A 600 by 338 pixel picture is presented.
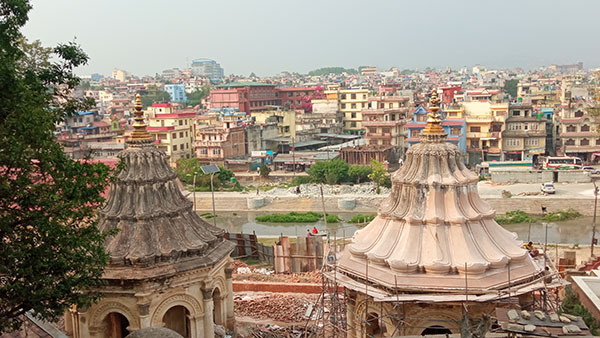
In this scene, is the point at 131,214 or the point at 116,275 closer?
the point at 116,275

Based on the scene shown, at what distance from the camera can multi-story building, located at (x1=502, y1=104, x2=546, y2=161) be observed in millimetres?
51906

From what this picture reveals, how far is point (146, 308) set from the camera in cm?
1275

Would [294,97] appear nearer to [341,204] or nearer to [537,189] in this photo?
[341,204]

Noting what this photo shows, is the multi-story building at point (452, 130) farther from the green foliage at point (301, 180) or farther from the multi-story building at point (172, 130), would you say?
the multi-story building at point (172, 130)

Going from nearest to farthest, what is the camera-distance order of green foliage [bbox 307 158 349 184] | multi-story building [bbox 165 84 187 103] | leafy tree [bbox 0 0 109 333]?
1. leafy tree [bbox 0 0 109 333]
2. green foliage [bbox 307 158 349 184]
3. multi-story building [bbox 165 84 187 103]

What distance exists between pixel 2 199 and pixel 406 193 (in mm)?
8559

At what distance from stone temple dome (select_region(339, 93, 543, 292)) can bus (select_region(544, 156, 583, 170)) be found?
34297mm

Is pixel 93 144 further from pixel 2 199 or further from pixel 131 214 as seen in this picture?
pixel 2 199

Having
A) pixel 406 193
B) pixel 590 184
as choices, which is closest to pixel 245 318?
pixel 406 193

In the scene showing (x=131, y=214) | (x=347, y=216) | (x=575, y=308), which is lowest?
(x=347, y=216)

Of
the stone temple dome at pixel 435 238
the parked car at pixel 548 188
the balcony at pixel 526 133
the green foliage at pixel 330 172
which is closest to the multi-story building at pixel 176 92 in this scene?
the green foliage at pixel 330 172

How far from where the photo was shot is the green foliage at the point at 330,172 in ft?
156

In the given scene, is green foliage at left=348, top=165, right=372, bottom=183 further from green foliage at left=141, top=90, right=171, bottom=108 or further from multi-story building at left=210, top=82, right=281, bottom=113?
green foliage at left=141, top=90, right=171, bottom=108

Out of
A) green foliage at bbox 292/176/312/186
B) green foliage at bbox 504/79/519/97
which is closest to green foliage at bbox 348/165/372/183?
green foliage at bbox 292/176/312/186
